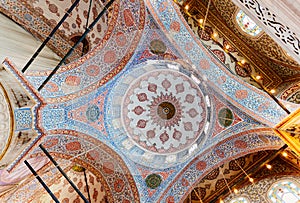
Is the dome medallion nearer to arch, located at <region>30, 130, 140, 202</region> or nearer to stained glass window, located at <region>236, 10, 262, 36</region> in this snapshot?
arch, located at <region>30, 130, 140, 202</region>

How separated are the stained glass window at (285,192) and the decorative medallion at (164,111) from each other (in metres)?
2.32

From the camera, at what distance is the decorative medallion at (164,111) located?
7145mm

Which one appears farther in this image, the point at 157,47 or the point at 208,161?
the point at 208,161

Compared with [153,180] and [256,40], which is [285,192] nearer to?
[153,180]

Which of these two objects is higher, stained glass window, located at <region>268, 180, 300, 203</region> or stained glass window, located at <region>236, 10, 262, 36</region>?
stained glass window, located at <region>236, 10, 262, 36</region>

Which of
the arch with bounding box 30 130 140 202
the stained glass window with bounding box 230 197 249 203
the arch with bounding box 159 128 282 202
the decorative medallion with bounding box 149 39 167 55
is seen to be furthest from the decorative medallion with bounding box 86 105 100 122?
the stained glass window with bounding box 230 197 249 203

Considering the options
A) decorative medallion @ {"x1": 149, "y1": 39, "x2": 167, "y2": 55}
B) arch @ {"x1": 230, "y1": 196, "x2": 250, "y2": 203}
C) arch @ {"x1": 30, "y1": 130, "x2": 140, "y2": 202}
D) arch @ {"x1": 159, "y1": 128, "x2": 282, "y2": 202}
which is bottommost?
arch @ {"x1": 230, "y1": 196, "x2": 250, "y2": 203}

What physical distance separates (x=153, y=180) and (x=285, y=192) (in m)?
3.21

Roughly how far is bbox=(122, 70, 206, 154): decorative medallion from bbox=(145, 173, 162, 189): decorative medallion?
27.0 inches

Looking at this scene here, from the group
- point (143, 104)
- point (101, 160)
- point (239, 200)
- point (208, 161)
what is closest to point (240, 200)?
point (239, 200)

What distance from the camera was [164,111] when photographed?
24.7 ft

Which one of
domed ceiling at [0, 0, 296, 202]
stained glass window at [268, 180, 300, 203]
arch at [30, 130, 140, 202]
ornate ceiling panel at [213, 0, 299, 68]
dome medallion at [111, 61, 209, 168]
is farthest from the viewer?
dome medallion at [111, 61, 209, 168]

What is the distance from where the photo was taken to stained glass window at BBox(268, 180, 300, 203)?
21.4 ft

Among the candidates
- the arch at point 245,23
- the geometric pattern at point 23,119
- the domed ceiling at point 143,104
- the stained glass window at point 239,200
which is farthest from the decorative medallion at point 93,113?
the stained glass window at point 239,200
